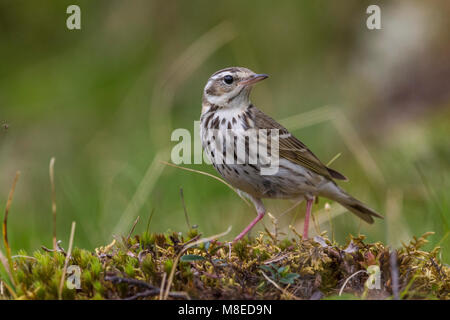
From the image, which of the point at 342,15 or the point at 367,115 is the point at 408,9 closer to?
the point at 342,15

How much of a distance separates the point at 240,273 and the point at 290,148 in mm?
2349

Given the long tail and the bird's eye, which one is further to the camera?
the long tail

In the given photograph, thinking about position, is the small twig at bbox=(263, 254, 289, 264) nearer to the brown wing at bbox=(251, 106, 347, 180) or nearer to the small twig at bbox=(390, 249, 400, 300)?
the small twig at bbox=(390, 249, 400, 300)

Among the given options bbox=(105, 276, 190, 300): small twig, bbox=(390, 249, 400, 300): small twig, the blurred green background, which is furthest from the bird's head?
the blurred green background

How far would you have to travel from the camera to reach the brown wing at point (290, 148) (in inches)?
209

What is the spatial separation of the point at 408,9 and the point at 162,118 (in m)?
5.65

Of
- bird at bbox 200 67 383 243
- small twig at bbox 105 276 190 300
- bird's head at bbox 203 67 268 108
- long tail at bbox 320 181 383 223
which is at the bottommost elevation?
small twig at bbox 105 276 190 300

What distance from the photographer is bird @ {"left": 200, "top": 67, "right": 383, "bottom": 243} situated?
4855 mm

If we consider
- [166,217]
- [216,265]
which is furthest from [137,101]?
[216,265]

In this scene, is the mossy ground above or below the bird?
below

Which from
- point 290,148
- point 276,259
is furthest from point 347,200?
point 276,259

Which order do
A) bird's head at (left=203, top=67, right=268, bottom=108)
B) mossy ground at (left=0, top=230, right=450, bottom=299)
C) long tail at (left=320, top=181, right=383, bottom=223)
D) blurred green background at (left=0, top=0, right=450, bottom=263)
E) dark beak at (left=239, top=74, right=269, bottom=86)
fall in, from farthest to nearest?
1. blurred green background at (left=0, top=0, right=450, bottom=263)
2. long tail at (left=320, top=181, right=383, bottom=223)
3. bird's head at (left=203, top=67, right=268, bottom=108)
4. dark beak at (left=239, top=74, right=269, bottom=86)
5. mossy ground at (left=0, top=230, right=450, bottom=299)

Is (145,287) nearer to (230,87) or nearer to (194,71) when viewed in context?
(230,87)

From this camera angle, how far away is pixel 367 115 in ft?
34.7
